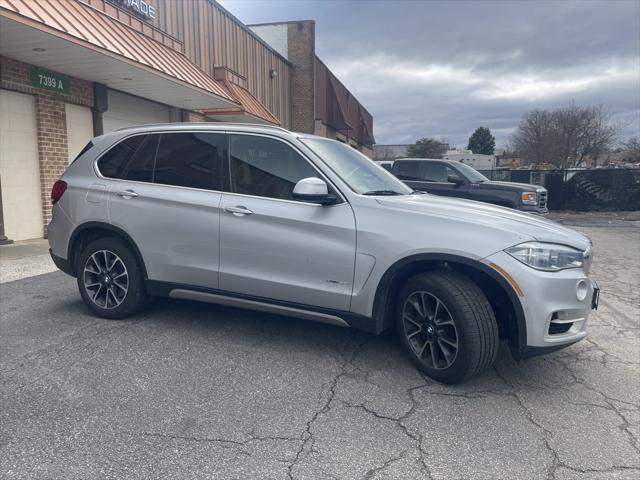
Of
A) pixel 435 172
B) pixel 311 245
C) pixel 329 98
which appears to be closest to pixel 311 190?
pixel 311 245

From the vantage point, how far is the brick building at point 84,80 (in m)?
7.95

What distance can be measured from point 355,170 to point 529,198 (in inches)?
303

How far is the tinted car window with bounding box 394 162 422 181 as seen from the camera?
1176 cm

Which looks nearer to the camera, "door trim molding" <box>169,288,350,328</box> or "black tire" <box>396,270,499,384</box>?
"black tire" <box>396,270,499,384</box>

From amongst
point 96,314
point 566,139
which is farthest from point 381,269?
point 566,139

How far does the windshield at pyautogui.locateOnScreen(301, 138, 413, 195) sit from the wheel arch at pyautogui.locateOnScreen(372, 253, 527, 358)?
705mm

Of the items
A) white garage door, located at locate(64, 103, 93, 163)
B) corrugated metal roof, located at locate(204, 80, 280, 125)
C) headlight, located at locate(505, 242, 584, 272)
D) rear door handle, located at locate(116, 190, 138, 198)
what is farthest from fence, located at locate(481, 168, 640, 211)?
rear door handle, located at locate(116, 190, 138, 198)

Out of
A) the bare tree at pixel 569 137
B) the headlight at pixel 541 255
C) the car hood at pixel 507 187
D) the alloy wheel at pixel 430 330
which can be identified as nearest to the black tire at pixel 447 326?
the alloy wheel at pixel 430 330

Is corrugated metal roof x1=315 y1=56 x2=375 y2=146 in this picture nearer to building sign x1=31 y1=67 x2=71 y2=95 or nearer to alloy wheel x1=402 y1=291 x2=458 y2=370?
building sign x1=31 y1=67 x2=71 y2=95

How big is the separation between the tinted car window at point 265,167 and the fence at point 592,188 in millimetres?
18178

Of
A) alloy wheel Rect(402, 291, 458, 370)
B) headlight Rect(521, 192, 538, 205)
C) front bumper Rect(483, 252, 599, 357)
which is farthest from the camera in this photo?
headlight Rect(521, 192, 538, 205)

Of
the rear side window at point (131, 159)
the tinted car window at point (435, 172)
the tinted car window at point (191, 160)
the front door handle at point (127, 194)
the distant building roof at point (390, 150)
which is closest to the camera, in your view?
the tinted car window at point (191, 160)

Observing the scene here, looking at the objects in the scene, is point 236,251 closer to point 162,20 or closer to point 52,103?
point 52,103

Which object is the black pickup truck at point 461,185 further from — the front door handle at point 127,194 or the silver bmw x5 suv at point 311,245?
the front door handle at point 127,194
